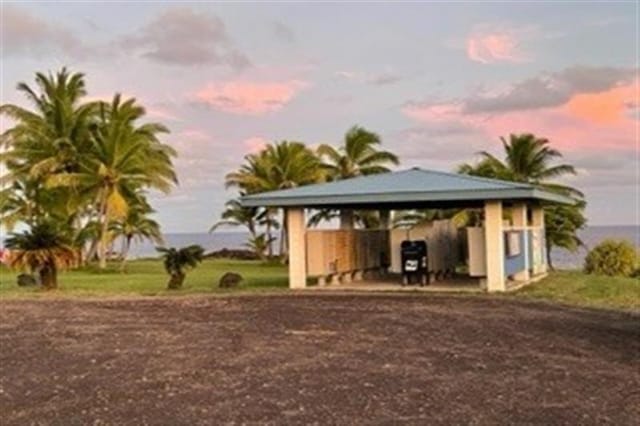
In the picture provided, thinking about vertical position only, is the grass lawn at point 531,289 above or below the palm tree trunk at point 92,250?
below

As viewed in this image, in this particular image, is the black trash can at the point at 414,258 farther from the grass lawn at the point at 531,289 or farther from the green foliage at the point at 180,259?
the green foliage at the point at 180,259

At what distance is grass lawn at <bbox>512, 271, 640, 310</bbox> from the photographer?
14.1 meters

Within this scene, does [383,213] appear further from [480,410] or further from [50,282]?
[480,410]

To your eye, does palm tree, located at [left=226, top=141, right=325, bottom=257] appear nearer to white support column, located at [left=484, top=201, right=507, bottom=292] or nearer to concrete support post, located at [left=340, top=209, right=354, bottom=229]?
concrete support post, located at [left=340, top=209, right=354, bottom=229]

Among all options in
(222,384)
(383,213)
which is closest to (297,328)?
(222,384)

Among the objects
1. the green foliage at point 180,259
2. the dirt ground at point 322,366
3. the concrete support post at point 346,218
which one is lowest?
the dirt ground at point 322,366

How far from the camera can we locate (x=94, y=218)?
118ft

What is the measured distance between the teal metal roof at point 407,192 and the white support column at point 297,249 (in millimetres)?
502

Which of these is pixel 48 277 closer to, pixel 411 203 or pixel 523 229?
pixel 411 203

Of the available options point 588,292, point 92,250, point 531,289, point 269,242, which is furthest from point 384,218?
point 92,250

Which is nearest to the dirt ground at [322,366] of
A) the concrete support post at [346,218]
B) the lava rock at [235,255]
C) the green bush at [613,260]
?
the concrete support post at [346,218]

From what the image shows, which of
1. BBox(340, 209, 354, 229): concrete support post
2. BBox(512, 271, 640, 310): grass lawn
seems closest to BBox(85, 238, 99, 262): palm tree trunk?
BBox(340, 209, 354, 229): concrete support post

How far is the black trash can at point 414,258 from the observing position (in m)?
18.1

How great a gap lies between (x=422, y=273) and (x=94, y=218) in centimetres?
2135
